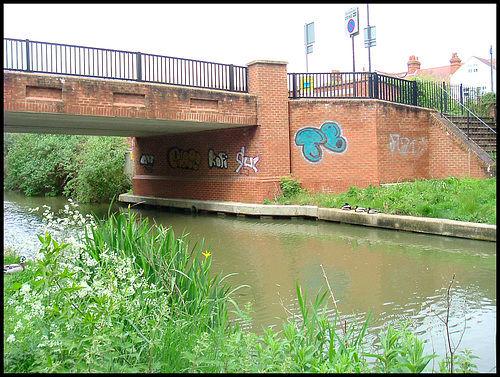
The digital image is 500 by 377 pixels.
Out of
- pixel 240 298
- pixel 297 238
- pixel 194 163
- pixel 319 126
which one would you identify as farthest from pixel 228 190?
pixel 240 298

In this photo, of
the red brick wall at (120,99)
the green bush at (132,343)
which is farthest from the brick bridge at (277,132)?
the green bush at (132,343)

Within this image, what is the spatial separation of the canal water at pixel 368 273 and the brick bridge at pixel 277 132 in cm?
356

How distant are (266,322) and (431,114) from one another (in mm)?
16431

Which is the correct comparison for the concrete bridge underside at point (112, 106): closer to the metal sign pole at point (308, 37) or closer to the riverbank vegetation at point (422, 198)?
the riverbank vegetation at point (422, 198)

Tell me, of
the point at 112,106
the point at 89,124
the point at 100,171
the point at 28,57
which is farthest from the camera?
the point at 100,171

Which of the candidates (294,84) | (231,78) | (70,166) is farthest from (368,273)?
(70,166)

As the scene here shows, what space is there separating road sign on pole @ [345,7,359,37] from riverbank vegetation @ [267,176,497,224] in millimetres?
7598

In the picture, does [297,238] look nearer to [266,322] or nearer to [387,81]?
[266,322]

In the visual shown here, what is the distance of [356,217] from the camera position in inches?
579

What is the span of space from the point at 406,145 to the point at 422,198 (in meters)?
5.60

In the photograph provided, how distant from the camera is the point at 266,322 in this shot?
6195 mm

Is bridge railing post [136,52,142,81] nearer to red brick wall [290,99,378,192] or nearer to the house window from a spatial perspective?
red brick wall [290,99,378,192]

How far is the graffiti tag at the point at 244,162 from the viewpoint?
1834 cm

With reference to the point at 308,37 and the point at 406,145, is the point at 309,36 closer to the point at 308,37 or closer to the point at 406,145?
the point at 308,37
